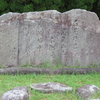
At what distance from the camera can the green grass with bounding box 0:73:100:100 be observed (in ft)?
10.4

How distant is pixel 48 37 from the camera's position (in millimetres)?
4980

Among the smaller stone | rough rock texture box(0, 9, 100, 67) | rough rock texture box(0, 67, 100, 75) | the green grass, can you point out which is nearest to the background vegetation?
rough rock texture box(0, 9, 100, 67)

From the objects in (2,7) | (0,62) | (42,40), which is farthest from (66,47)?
(2,7)

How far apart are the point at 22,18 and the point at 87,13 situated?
1.58m

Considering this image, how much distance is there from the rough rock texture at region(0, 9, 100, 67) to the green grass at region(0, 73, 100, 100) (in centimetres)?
63

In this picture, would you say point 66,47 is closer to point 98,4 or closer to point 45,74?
point 45,74

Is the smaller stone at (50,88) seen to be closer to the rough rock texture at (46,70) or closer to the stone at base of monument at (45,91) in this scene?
the stone at base of monument at (45,91)

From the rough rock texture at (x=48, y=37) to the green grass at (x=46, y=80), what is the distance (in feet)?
2.06

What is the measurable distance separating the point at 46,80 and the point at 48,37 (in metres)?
1.24

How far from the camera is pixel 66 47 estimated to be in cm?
505

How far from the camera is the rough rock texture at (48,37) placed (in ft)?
16.3

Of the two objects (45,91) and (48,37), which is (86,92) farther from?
(48,37)

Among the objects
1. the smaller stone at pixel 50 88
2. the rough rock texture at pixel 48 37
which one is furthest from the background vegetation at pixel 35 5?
the smaller stone at pixel 50 88

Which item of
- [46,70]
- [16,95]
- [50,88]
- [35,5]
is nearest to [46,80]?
[46,70]
